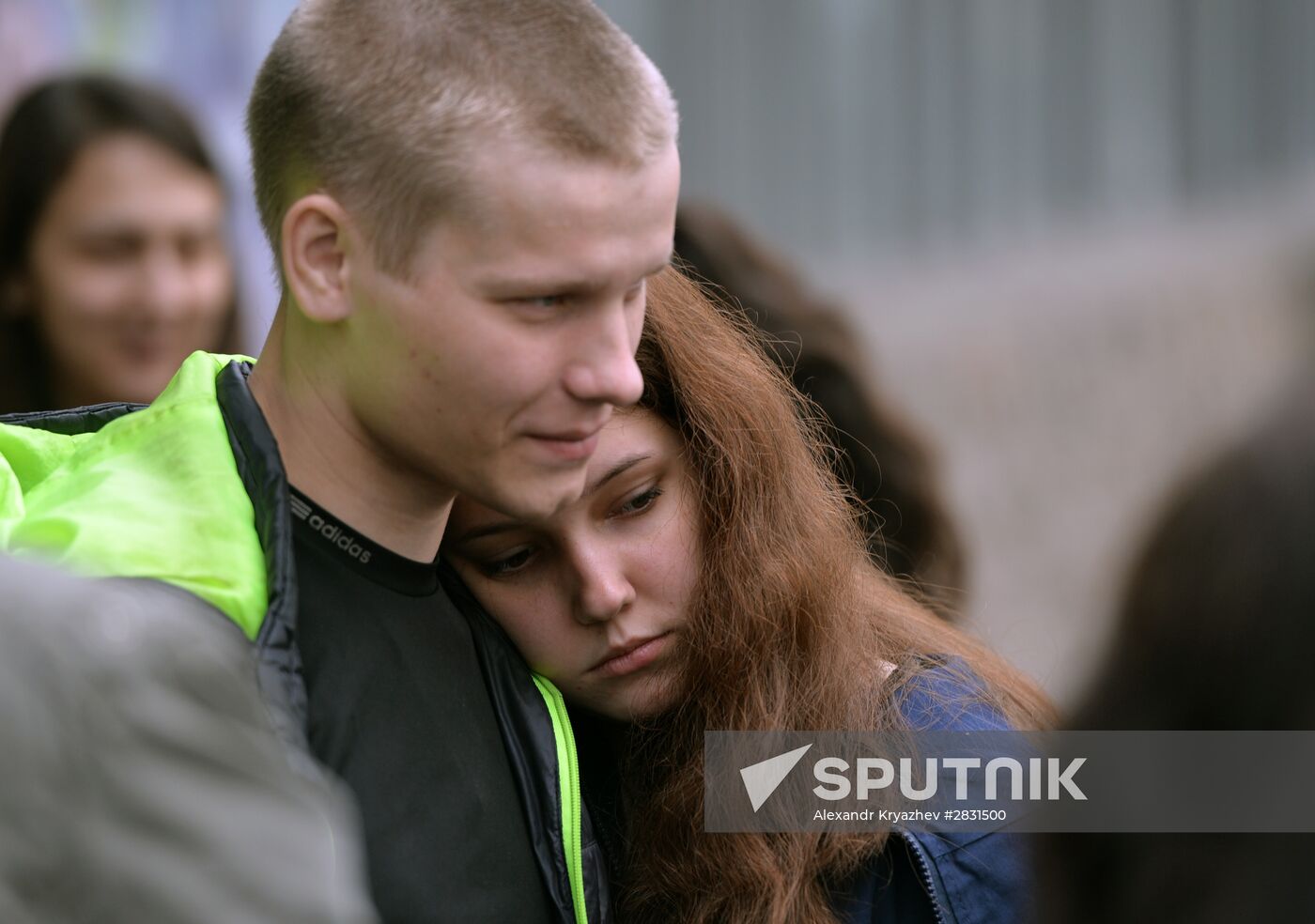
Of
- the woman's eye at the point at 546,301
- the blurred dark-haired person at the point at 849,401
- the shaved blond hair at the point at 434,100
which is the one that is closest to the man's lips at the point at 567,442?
the woman's eye at the point at 546,301

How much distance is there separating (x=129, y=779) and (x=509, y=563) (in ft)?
4.38

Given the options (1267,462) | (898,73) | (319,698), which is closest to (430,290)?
(319,698)

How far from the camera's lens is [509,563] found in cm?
219

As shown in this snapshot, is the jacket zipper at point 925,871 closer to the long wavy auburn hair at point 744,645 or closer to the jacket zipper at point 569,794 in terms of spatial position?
the long wavy auburn hair at point 744,645

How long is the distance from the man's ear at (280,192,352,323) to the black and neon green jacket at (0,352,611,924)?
0.54 feet

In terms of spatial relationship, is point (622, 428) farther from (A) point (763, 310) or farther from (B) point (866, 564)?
(A) point (763, 310)

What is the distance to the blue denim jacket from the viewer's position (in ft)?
6.83

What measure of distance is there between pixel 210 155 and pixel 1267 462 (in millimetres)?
3379

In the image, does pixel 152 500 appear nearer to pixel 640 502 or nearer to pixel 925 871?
pixel 640 502

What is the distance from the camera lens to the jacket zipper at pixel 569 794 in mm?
1982

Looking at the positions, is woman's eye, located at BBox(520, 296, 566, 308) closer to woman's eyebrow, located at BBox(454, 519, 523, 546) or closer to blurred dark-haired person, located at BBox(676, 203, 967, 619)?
woman's eyebrow, located at BBox(454, 519, 523, 546)

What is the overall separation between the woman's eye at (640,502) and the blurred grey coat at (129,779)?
134 centimetres

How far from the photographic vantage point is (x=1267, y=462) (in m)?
1.02

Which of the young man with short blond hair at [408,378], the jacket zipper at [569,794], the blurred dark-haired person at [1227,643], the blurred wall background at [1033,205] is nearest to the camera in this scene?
the blurred dark-haired person at [1227,643]
